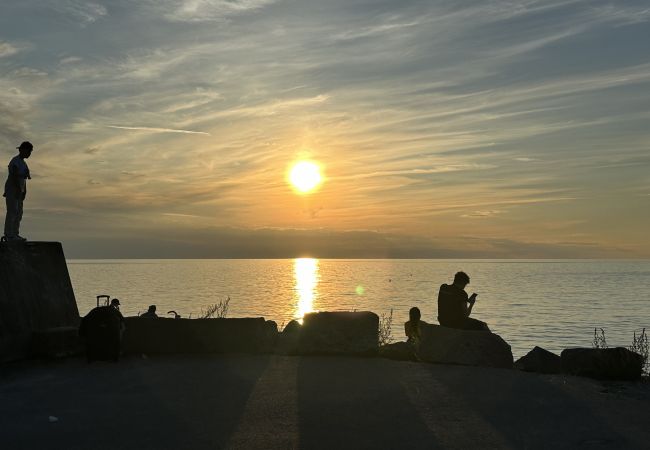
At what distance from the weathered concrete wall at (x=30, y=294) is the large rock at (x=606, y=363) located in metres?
10.2

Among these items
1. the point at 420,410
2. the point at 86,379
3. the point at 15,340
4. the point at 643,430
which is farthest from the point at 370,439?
the point at 15,340

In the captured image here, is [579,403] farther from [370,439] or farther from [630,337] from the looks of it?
[630,337]

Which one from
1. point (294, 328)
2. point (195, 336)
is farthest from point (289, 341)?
point (195, 336)

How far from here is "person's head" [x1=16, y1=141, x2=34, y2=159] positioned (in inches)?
545

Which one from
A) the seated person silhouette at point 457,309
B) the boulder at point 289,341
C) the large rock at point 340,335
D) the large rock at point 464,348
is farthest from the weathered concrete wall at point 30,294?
the seated person silhouette at point 457,309

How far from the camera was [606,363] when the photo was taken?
11.4 meters

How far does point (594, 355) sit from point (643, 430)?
395cm

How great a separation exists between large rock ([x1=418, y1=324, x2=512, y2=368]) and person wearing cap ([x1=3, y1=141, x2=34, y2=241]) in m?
8.82

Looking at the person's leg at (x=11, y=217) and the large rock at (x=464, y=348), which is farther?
the person's leg at (x=11, y=217)

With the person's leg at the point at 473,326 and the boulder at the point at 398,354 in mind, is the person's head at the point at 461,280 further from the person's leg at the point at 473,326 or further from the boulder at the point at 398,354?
the boulder at the point at 398,354

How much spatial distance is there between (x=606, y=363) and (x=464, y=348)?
7.82 ft

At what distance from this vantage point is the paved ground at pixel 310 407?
24.3 ft

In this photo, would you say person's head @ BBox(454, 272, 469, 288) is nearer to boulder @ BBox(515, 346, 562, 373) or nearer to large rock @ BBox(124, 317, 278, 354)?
boulder @ BBox(515, 346, 562, 373)

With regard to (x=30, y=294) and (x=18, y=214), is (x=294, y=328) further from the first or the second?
(x=18, y=214)
